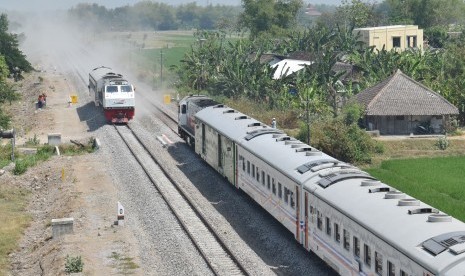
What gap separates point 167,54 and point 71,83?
215 feet

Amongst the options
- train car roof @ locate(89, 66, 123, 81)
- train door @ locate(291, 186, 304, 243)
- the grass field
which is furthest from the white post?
train car roof @ locate(89, 66, 123, 81)

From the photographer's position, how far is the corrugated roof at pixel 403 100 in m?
57.4

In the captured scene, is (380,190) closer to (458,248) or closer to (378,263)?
(378,263)

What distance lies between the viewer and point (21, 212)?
3884cm

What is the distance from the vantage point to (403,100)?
5825cm

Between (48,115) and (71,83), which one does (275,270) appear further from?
(71,83)

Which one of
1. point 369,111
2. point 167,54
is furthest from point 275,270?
point 167,54

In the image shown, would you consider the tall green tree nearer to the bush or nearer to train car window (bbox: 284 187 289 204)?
the bush

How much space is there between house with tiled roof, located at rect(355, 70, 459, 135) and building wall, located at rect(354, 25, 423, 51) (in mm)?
45108

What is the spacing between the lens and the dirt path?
29.1 meters

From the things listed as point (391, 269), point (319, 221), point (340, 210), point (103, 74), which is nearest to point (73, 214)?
point (319, 221)

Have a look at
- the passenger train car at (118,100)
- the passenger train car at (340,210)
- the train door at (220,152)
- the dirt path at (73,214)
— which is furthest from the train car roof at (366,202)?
the passenger train car at (118,100)

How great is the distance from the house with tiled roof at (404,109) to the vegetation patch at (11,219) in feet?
86.9

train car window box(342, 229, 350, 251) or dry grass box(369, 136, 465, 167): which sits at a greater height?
train car window box(342, 229, 350, 251)
